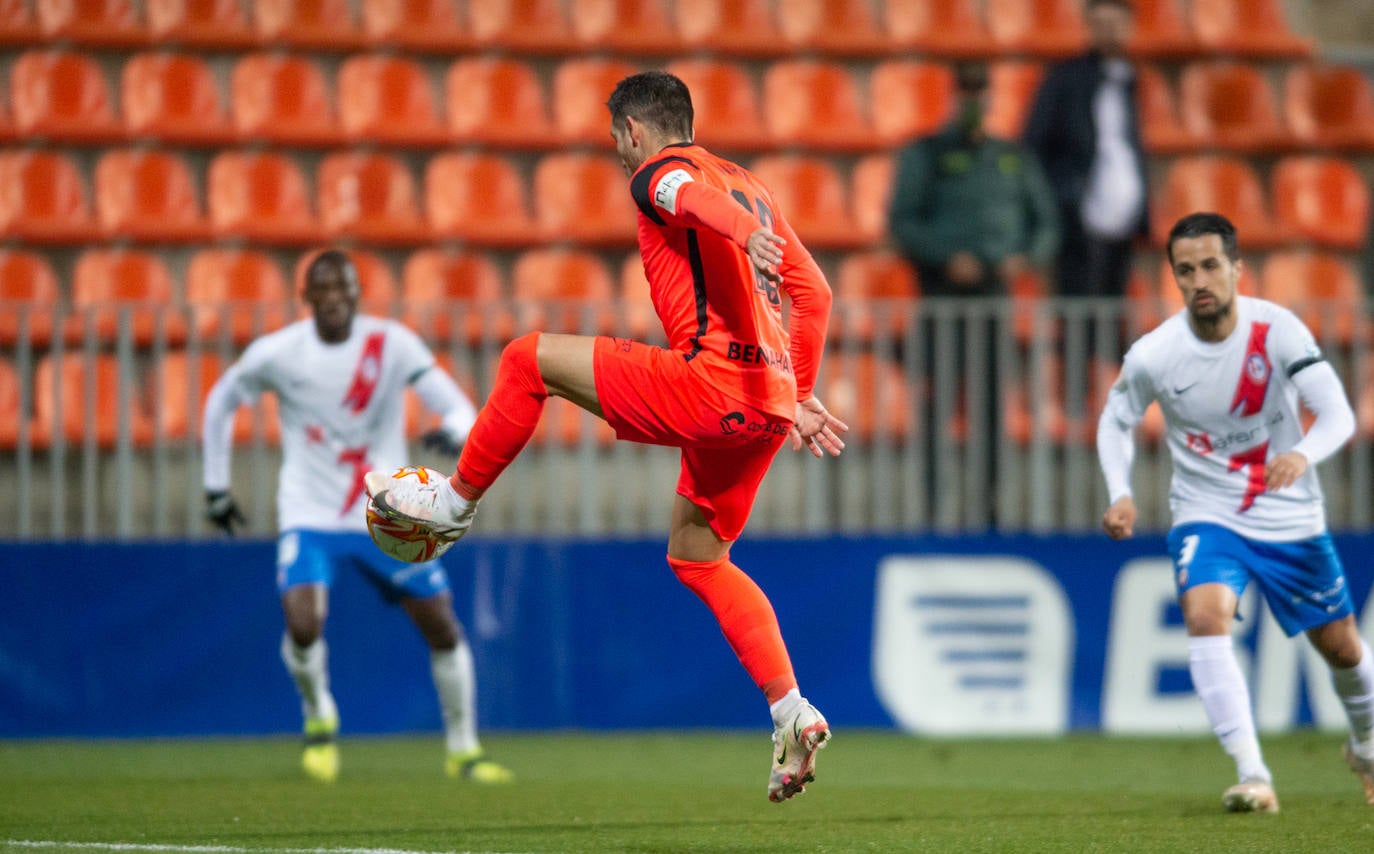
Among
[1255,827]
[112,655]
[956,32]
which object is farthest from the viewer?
[956,32]

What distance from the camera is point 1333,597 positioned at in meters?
6.55

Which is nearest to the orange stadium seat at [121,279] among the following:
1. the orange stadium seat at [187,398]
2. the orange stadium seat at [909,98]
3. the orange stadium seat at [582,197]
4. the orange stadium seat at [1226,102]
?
the orange stadium seat at [187,398]

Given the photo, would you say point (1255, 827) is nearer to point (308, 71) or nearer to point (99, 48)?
point (308, 71)

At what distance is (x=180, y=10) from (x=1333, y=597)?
939cm

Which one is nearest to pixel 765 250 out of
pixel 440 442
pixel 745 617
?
pixel 745 617

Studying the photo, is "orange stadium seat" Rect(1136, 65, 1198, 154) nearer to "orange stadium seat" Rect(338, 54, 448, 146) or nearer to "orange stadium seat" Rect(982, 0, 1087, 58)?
"orange stadium seat" Rect(982, 0, 1087, 58)

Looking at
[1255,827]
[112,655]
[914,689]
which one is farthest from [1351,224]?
[112,655]

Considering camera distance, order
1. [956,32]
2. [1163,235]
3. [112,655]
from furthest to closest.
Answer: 1. [956,32]
2. [1163,235]
3. [112,655]

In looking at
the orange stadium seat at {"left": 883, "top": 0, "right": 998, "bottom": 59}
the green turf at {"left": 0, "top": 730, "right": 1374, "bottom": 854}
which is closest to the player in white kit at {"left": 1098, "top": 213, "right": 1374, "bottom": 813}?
the green turf at {"left": 0, "top": 730, "right": 1374, "bottom": 854}

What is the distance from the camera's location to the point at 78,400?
32.0 ft

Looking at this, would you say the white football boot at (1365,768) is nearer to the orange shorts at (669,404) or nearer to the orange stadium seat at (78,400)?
the orange shorts at (669,404)

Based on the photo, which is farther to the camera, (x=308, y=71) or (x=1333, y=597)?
(x=308, y=71)

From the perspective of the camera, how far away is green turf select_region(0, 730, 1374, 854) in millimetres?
5750

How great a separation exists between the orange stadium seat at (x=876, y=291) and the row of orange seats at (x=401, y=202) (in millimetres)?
257
